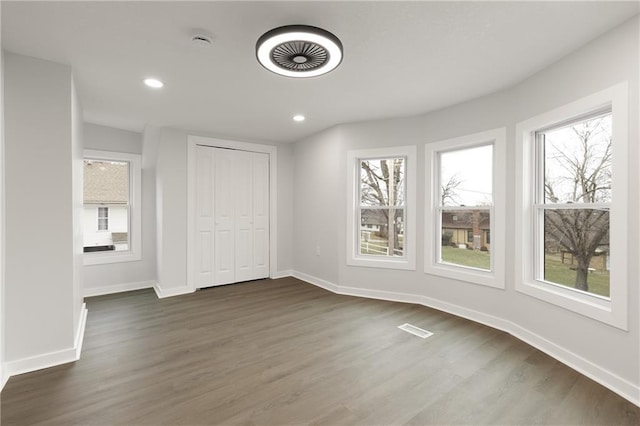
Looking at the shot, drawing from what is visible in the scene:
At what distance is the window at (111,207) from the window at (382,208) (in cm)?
340

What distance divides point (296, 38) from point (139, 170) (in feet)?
13.1

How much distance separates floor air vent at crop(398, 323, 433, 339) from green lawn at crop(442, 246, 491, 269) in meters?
1.01

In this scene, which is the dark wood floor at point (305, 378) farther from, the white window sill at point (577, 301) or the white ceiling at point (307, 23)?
the white ceiling at point (307, 23)

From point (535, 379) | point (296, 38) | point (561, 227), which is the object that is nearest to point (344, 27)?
point (296, 38)

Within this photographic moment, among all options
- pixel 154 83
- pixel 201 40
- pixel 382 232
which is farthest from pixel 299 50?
pixel 382 232

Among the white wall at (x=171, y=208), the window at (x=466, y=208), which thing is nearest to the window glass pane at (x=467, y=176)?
the window at (x=466, y=208)

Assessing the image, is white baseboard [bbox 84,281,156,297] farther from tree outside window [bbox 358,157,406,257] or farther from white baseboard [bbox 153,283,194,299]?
tree outside window [bbox 358,157,406,257]

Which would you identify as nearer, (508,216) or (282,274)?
(508,216)

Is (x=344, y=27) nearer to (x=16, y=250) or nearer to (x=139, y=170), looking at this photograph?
(x=16, y=250)

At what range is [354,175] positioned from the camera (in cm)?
428

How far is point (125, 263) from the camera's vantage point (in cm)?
464

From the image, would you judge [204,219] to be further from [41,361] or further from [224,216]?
[41,361]

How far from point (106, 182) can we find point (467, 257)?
5230mm

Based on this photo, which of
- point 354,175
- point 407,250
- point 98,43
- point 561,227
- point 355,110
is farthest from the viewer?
point 354,175
